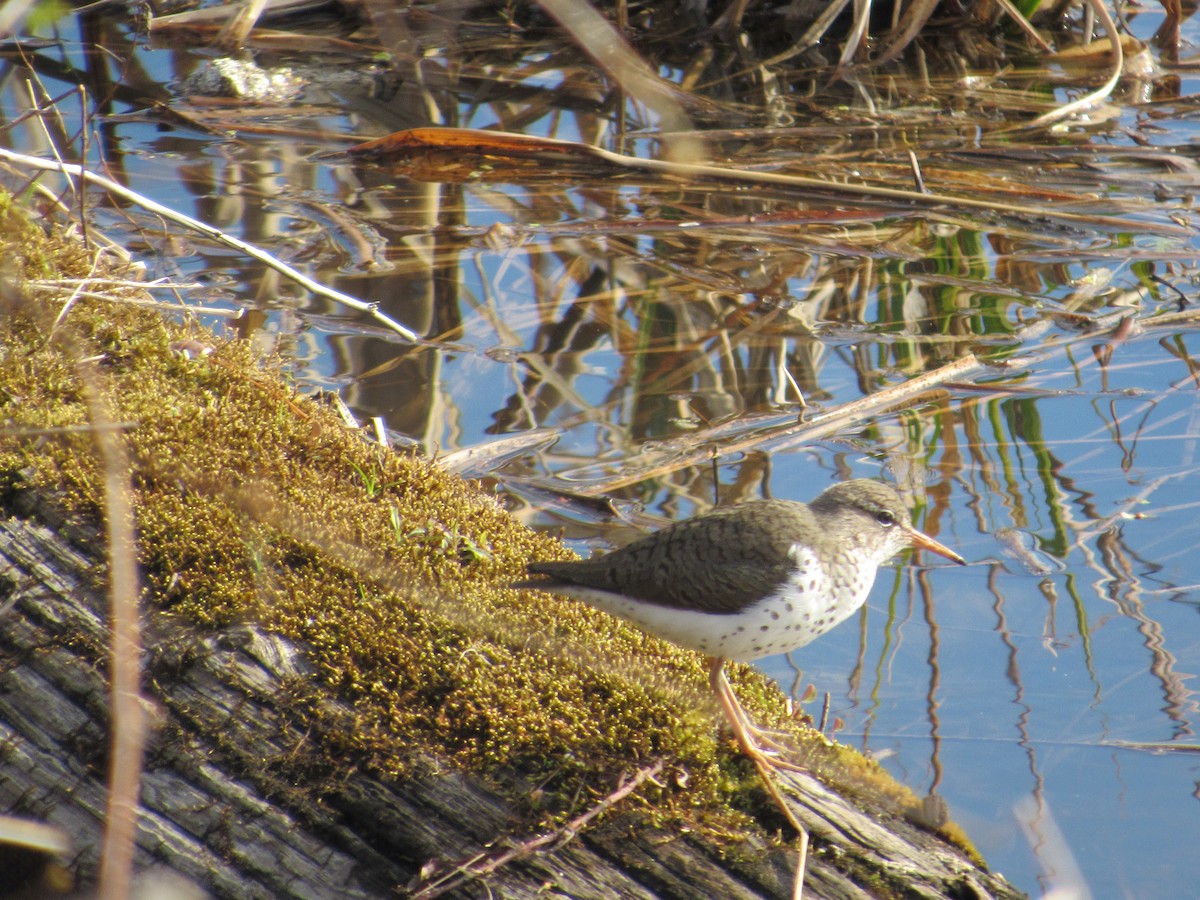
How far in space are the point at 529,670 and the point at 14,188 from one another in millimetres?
4599

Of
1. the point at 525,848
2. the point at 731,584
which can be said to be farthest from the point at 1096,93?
the point at 525,848

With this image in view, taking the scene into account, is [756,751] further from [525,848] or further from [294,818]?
A: [294,818]

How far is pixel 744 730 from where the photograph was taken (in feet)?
10.7

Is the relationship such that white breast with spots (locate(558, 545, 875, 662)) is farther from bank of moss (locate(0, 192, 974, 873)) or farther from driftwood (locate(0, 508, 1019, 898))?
driftwood (locate(0, 508, 1019, 898))

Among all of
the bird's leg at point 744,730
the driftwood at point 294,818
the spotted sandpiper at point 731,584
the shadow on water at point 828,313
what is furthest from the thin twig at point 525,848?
the shadow on water at point 828,313

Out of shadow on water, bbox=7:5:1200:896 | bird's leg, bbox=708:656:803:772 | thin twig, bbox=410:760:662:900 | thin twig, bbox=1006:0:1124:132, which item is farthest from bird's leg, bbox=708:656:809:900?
thin twig, bbox=1006:0:1124:132

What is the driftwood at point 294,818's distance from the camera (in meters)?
2.74

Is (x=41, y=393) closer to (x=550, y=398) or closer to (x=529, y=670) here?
(x=529, y=670)

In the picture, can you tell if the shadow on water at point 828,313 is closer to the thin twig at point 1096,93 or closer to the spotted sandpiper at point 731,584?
the thin twig at point 1096,93

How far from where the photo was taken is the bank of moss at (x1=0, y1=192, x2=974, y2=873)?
9.96 feet

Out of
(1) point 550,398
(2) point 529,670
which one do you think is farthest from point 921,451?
(2) point 529,670

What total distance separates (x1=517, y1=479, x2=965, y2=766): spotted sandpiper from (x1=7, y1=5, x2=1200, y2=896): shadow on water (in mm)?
987

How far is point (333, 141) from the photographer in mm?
8688

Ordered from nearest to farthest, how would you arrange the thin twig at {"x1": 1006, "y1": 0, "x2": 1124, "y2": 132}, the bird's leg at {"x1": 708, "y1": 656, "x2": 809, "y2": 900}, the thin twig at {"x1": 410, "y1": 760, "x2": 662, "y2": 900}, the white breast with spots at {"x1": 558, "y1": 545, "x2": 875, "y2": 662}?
the thin twig at {"x1": 410, "y1": 760, "x2": 662, "y2": 900}
the bird's leg at {"x1": 708, "y1": 656, "x2": 809, "y2": 900}
the white breast with spots at {"x1": 558, "y1": 545, "x2": 875, "y2": 662}
the thin twig at {"x1": 1006, "y1": 0, "x2": 1124, "y2": 132}
